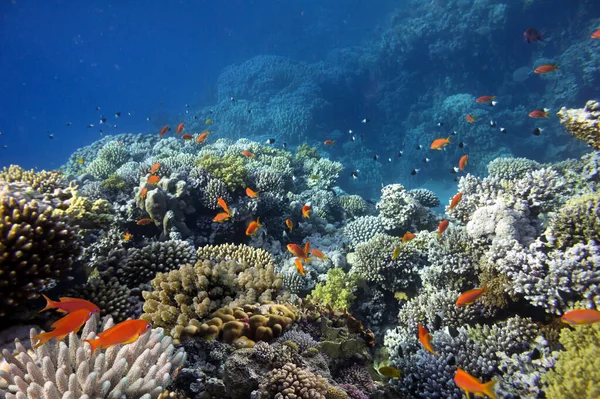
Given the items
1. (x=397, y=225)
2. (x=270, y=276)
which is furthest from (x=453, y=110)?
(x=270, y=276)

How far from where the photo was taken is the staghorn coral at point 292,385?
2.60 m

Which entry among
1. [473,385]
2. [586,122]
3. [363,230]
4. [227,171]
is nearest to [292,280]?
[363,230]

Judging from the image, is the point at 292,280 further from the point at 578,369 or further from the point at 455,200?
the point at 578,369

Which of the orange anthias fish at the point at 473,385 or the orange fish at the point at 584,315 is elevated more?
the orange fish at the point at 584,315

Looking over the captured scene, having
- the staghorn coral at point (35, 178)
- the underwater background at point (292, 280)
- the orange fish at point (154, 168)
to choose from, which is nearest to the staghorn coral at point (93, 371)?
the underwater background at point (292, 280)

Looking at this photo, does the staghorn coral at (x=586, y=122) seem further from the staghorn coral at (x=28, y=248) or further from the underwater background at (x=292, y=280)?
the staghorn coral at (x=28, y=248)

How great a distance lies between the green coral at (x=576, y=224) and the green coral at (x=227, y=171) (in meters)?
7.13

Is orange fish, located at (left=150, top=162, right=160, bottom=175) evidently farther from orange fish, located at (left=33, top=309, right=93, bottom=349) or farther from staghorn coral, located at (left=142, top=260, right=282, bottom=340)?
orange fish, located at (left=33, top=309, right=93, bottom=349)

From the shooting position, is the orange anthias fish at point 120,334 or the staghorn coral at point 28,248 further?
the staghorn coral at point 28,248

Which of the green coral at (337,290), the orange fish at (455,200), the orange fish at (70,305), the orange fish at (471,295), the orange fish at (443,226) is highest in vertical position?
the orange fish at (455,200)

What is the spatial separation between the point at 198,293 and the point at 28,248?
194cm

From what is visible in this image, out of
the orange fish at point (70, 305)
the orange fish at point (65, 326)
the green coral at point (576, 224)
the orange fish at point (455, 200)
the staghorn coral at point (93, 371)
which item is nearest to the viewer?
the staghorn coral at point (93, 371)

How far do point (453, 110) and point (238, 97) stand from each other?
70.2ft

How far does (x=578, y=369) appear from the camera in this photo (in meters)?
3.22
